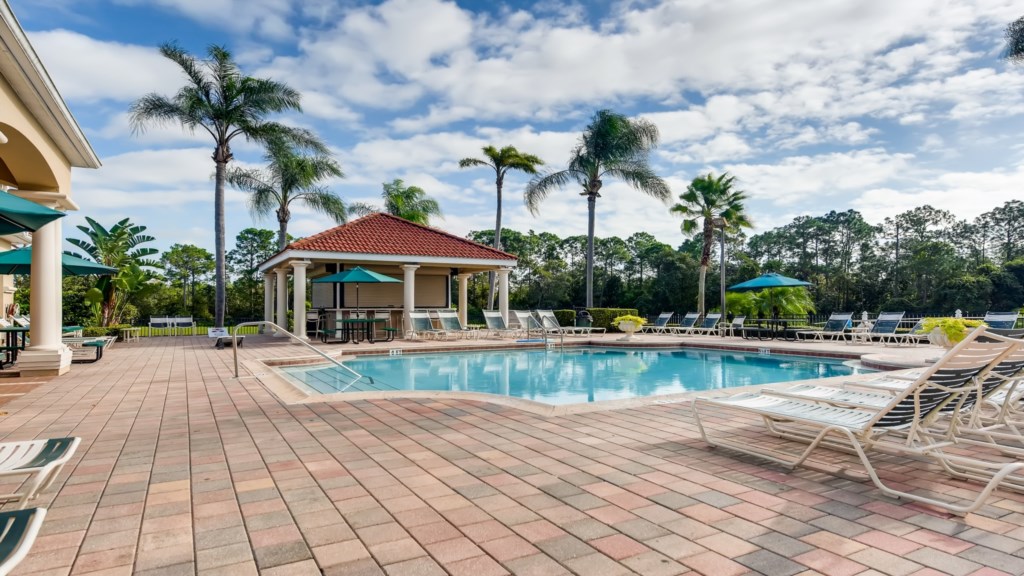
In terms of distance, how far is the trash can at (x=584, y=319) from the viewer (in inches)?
831

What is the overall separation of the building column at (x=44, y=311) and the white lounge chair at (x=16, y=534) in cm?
882

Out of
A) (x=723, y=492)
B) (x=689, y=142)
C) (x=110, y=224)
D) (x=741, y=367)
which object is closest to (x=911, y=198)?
(x=689, y=142)

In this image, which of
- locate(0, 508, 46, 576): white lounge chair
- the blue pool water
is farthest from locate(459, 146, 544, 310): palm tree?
locate(0, 508, 46, 576): white lounge chair

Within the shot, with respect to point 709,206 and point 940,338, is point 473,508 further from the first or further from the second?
point 709,206

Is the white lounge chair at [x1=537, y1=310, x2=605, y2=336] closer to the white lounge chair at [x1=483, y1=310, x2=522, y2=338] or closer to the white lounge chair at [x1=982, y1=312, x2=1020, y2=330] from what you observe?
the white lounge chair at [x1=483, y1=310, x2=522, y2=338]

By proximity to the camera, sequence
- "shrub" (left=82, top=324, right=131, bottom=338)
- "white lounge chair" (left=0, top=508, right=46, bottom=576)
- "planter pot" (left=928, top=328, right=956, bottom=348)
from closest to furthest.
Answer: "white lounge chair" (left=0, top=508, right=46, bottom=576) < "planter pot" (left=928, top=328, right=956, bottom=348) < "shrub" (left=82, top=324, right=131, bottom=338)

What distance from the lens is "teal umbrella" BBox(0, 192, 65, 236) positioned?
3.69m

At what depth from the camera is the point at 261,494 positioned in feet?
9.73

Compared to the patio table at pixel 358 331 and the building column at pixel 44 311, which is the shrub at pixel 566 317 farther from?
the building column at pixel 44 311

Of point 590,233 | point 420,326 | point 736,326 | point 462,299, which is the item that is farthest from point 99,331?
point 736,326

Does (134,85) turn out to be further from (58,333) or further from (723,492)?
(723,492)

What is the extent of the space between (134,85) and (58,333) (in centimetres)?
1150

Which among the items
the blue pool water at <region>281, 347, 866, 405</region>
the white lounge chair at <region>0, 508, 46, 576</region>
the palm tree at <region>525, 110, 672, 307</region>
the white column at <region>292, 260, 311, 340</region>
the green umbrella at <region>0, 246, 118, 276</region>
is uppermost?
the palm tree at <region>525, 110, 672, 307</region>

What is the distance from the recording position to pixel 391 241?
61.6 feet
